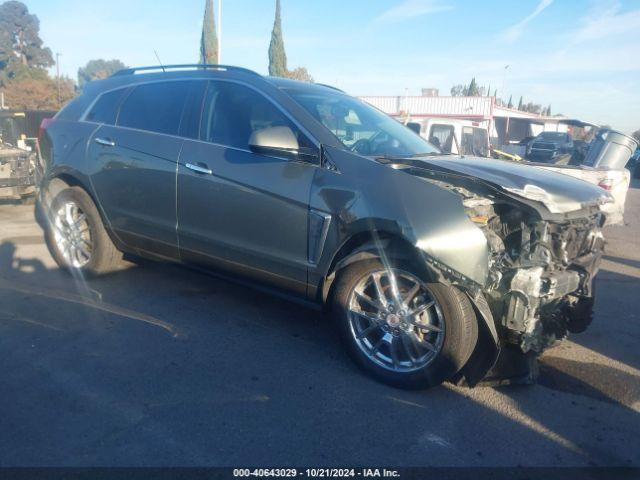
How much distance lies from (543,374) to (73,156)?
449 centimetres

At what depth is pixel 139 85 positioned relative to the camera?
499 cm

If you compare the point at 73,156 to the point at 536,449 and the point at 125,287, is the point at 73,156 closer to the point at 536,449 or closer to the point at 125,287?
the point at 125,287

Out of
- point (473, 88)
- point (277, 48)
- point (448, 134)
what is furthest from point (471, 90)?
point (448, 134)

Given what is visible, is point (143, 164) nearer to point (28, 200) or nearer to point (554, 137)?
point (28, 200)

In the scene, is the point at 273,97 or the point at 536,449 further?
the point at 273,97

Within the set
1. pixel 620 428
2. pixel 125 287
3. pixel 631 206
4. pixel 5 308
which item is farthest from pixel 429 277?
pixel 631 206

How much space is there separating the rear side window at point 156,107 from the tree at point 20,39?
6438 cm

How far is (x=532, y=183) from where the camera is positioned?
341 centimetres

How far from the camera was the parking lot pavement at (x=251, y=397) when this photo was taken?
2795 mm

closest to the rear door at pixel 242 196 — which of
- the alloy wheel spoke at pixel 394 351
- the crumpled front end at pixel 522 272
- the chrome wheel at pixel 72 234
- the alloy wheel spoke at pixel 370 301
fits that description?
the alloy wheel spoke at pixel 370 301

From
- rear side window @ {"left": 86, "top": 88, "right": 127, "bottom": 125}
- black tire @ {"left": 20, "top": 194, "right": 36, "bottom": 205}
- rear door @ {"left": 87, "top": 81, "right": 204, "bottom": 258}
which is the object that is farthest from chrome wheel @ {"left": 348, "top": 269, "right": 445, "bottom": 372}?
black tire @ {"left": 20, "top": 194, "right": 36, "bottom": 205}

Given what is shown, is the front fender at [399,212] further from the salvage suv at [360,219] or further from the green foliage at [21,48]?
the green foliage at [21,48]

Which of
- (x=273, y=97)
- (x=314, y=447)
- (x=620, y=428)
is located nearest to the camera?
(x=314, y=447)

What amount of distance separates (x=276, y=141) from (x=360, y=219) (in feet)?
2.54
